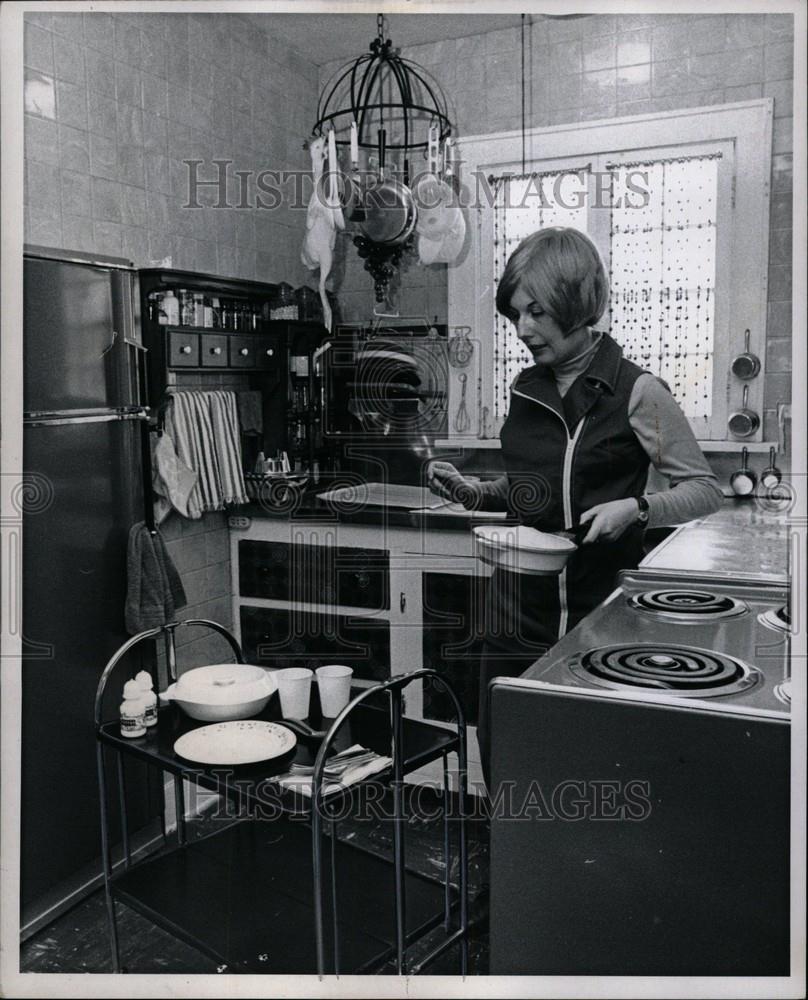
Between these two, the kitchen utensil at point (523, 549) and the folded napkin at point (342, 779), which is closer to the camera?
the folded napkin at point (342, 779)

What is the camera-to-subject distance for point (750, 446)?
96.6 inches

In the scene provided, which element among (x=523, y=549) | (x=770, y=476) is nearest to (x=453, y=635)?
(x=523, y=549)

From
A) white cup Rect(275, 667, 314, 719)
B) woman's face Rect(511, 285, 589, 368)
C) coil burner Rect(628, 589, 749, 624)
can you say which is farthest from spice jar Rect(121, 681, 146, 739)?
woman's face Rect(511, 285, 589, 368)

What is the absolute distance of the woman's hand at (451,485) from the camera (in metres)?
2.85

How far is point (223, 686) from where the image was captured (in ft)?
5.35

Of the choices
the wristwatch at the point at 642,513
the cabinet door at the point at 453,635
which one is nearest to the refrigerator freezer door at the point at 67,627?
the cabinet door at the point at 453,635

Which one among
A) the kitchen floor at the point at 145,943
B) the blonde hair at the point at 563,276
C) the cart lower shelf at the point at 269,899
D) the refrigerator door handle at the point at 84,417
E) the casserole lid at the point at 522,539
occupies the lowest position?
the kitchen floor at the point at 145,943

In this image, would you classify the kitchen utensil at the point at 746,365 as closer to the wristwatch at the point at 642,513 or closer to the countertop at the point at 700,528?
the countertop at the point at 700,528

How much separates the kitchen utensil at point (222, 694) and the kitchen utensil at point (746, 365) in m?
1.61

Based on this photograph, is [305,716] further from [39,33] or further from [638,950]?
[39,33]

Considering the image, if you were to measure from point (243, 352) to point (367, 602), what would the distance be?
0.97 meters

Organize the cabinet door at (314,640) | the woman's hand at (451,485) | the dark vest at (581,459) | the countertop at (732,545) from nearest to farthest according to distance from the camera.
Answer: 1. the countertop at (732,545)
2. the dark vest at (581,459)
3. the woman's hand at (451,485)
4. the cabinet door at (314,640)

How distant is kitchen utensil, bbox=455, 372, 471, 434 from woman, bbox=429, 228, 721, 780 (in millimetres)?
342

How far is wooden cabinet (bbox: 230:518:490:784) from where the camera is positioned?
2838 millimetres
